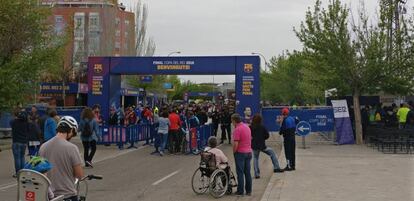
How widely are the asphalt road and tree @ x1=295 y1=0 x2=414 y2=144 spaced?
20.7 feet

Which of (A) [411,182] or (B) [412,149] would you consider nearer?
(A) [411,182]

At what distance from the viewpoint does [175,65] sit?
2697 cm

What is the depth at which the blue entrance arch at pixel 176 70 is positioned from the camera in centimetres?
2620

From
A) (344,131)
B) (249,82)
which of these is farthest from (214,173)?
(249,82)

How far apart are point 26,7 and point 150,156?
770cm

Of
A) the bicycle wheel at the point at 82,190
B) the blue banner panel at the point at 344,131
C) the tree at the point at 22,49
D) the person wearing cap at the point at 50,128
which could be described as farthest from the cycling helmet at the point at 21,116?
the blue banner panel at the point at 344,131

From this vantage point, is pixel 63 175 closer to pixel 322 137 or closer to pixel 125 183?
pixel 125 183

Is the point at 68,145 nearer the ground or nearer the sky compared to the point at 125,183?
nearer the sky

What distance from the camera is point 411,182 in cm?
1255

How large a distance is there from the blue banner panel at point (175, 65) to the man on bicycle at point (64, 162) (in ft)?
68.6

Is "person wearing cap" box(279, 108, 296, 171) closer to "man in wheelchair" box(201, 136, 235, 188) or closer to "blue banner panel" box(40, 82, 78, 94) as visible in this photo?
"man in wheelchair" box(201, 136, 235, 188)

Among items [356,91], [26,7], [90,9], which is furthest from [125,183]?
[90,9]

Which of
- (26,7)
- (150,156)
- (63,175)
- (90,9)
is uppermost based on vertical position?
(90,9)

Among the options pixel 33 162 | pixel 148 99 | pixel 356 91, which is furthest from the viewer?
pixel 148 99
